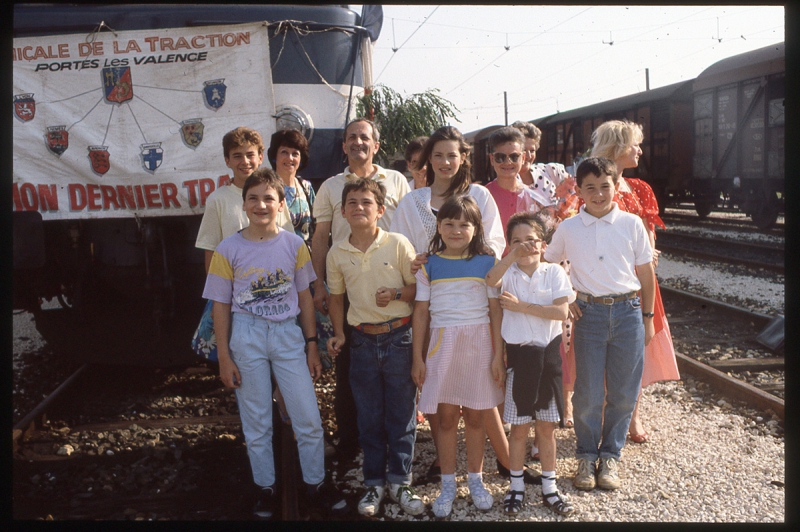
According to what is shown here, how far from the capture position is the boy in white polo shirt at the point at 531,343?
3.22 meters

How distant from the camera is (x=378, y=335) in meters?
3.37

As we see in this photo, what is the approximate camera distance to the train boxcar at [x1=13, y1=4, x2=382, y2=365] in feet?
A: 15.6

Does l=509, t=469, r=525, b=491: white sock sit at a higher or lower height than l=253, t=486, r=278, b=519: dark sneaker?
higher

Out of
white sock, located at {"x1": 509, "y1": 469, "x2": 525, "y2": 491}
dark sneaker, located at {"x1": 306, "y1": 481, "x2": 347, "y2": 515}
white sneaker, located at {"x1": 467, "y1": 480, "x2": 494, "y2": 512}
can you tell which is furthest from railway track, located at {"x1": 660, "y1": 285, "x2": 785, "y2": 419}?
dark sneaker, located at {"x1": 306, "y1": 481, "x2": 347, "y2": 515}

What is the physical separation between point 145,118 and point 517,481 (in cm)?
348

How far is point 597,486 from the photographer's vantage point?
3.52 metres

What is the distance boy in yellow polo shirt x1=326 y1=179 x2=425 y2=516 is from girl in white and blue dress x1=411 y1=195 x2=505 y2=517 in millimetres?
105

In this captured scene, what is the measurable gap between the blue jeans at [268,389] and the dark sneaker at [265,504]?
0.04m

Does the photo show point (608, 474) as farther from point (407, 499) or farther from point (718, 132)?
point (718, 132)

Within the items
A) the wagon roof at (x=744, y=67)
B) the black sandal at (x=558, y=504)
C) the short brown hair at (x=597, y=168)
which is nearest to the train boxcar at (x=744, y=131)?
the wagon roof at (x=744, y=67)

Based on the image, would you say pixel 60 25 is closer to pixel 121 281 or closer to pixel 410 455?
pixel 121 281

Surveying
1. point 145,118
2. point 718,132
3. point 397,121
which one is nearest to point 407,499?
point 145,118

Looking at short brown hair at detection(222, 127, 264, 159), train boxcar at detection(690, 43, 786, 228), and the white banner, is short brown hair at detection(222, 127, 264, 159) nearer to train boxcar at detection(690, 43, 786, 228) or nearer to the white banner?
the white banner

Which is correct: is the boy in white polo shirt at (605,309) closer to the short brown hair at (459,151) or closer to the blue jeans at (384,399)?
the short brown hair at (459,151)
